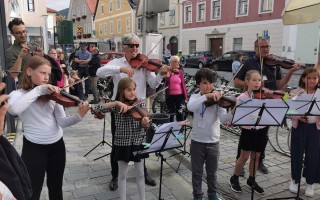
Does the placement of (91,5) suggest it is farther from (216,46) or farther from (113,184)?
(113,184)

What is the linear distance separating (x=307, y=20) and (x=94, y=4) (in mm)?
46064

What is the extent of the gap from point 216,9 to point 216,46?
313 centimetres

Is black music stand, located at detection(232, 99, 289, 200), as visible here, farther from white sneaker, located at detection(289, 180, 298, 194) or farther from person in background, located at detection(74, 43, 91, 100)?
person in background, located at detection(74, 43, 91, 100)

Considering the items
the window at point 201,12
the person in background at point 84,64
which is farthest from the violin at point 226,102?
the window at point 201,12

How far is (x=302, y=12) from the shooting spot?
12.0ft

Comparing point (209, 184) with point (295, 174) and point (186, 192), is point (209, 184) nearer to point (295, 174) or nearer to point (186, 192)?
point (186, 192)

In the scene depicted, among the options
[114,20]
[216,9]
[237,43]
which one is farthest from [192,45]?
[114,20]

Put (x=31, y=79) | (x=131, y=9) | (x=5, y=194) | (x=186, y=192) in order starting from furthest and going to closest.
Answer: (x=131, y=9) → (x=186, y=192) → (x=31, y=79) → (x=5, y=194)

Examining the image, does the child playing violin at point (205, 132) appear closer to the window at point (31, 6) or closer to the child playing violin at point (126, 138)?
the child playing violin at point (126, 138)

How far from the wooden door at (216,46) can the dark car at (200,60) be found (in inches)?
176

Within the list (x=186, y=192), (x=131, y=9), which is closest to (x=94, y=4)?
(x=131, y=9)

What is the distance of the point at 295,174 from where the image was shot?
3.43 meters

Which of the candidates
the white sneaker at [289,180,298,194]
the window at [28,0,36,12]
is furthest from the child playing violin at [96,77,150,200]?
the window at [28,0,36,12]

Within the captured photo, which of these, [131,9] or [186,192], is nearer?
[186,192]
